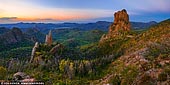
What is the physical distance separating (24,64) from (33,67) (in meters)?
12.9

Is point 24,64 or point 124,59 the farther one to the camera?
point 24,64

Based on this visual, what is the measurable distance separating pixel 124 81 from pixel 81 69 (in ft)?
199

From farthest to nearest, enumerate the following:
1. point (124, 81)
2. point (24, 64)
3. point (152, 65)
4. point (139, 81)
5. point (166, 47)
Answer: point (24, 64) < point (166, 47) < point (152, 65) < point (124, 81) < point (139, 81)

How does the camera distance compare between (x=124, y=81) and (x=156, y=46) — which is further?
(x=156, y=46)

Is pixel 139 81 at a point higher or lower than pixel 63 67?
higher

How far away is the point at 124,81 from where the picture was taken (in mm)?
110125

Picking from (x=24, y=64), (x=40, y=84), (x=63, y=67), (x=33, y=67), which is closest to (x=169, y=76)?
(x=40, y=84)

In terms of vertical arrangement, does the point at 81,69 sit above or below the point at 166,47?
below

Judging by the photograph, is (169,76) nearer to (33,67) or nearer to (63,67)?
(63,67)

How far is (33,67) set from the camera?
188 metres

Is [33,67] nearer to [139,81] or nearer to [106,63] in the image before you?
[106,63]

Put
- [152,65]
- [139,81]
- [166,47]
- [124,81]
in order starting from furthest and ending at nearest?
[166,47] < [152,65] < [124,81] < [139,81]

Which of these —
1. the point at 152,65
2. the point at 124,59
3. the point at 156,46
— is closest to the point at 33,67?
the point at 124,59

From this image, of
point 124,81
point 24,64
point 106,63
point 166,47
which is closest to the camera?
point 124,81
